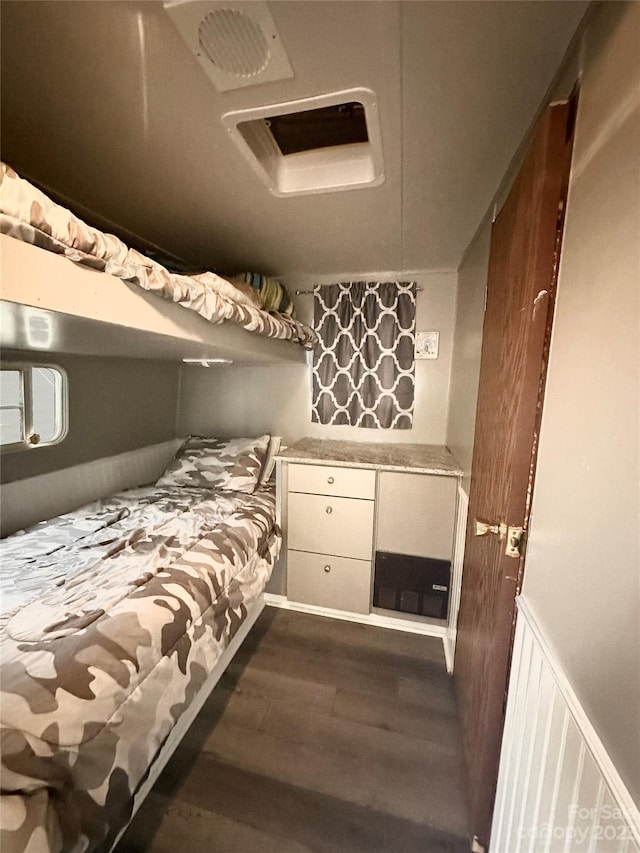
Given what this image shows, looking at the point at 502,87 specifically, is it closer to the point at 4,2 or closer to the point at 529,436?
the point at 529,436

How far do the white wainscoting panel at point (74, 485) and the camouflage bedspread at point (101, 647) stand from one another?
0.18 m

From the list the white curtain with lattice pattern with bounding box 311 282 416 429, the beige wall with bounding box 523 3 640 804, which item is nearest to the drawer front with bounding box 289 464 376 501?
the white curtain with lattice pattern with bounding box 311 282 416 429

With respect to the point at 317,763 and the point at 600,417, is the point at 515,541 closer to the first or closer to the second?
the point at 600,417

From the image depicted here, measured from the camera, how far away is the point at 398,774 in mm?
1302

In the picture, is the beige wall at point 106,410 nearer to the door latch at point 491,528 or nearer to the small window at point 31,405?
the small window at point 31,405

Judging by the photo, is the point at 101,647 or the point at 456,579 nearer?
the point at 101,647

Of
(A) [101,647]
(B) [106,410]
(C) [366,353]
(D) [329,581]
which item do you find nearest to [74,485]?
(B) [106,410]

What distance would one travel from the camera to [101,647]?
0.95 m

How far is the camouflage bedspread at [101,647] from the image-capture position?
0.73 meters

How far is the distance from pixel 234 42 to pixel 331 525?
79.6 inches

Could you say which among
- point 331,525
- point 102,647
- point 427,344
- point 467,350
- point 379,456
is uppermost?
point 427,344

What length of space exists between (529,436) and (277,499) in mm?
1597

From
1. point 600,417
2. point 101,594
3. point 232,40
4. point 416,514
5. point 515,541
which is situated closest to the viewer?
point 600,417

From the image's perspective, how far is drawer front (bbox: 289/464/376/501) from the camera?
206 cm
